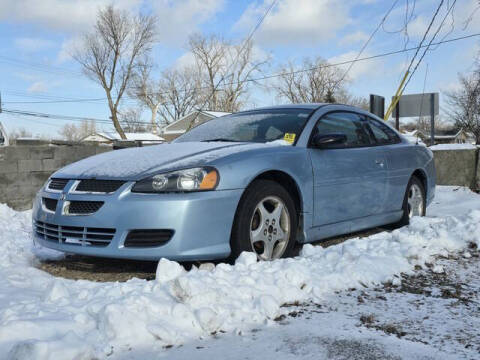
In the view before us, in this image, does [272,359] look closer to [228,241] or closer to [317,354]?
[317,354]

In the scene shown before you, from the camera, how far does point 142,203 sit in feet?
10.4

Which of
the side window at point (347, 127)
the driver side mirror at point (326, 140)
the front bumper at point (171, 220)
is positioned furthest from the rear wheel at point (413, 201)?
the front bumper at point (171, 220)

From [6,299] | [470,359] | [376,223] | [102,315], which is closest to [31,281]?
[6,299]

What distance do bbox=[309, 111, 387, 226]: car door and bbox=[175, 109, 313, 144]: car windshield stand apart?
198mm

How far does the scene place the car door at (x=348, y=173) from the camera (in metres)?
4.09

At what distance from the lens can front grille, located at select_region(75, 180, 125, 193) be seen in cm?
330

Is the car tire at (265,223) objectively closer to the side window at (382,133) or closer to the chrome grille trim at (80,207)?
the chrome grille trim at (80,207)

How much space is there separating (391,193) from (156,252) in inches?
108

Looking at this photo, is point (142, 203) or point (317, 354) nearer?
point (317, 354)

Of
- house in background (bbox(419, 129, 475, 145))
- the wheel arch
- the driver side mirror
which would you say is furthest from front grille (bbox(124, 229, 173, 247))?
house in background (bbox(419, 129, 475, 145))

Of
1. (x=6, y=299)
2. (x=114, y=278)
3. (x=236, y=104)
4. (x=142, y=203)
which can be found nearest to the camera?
(x=6, y=299)

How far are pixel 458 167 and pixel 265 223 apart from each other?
6.39m

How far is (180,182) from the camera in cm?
323

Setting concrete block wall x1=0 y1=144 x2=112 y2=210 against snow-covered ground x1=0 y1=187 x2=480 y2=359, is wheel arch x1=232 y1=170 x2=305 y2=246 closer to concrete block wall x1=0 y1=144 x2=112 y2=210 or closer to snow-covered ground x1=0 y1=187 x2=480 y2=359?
snow-covered ground x1=0 y1=187 x2=480 y2=359
